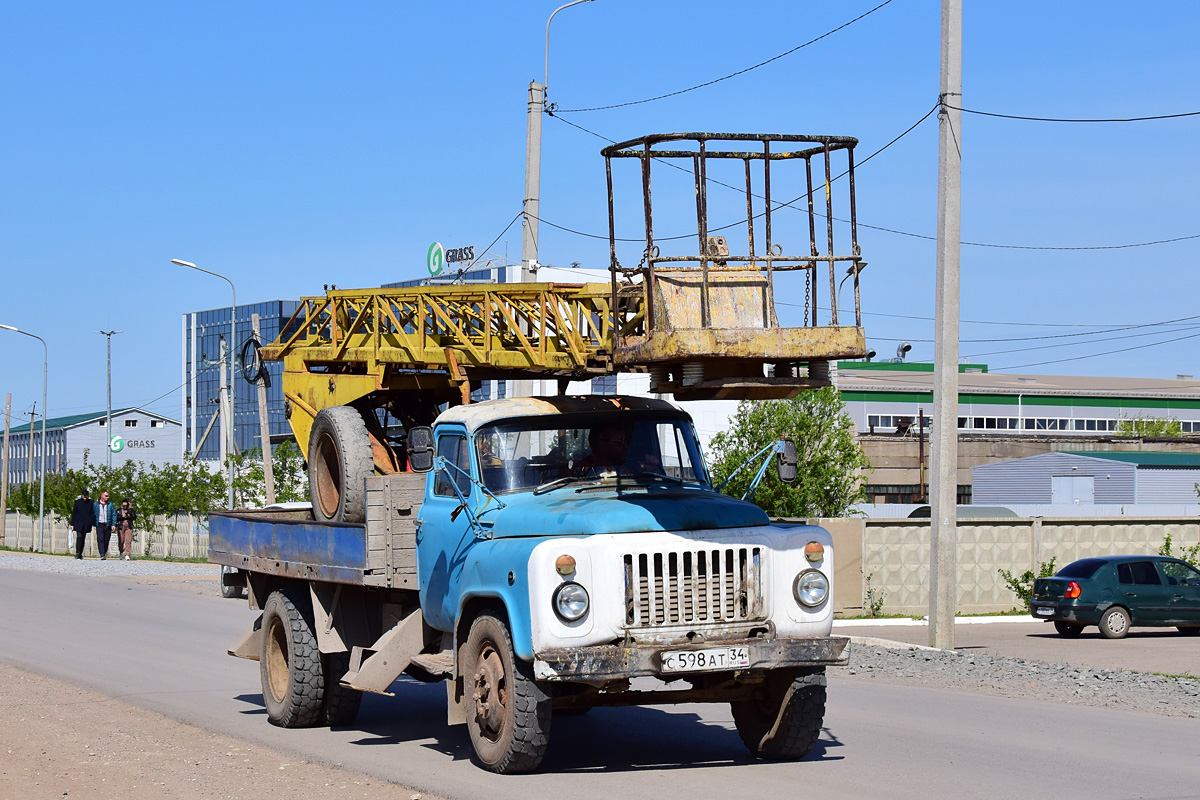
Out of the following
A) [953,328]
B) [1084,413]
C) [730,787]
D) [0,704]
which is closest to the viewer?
[730,787]

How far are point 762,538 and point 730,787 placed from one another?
149 cm

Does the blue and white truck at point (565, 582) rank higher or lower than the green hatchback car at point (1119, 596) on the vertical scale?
higher

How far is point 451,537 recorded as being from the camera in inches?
381

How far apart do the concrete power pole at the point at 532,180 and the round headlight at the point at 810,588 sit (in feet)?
47.6

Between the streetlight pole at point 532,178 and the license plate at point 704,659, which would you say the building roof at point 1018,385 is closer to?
the streetlight pole at point 532,178

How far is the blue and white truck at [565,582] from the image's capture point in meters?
8.44

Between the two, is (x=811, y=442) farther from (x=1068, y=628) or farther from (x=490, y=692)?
(x=490, y=692)

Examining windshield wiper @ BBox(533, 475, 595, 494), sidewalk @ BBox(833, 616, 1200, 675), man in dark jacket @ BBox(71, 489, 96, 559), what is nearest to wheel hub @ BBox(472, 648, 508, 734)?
windshield wiper @ BBox(533, 475, 595, 494)

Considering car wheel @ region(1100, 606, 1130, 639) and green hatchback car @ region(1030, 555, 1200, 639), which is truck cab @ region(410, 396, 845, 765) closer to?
green hatchback car @ region(1030, 555, 1200, 639)

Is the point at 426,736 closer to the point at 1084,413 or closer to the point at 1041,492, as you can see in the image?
the point at 1041,492

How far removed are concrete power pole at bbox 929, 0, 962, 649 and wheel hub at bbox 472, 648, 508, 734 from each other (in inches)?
431

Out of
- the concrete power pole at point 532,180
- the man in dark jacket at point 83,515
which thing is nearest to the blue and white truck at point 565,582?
the concrete power pole at point 532,180

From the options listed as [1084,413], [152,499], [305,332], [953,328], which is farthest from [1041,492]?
[305,332]

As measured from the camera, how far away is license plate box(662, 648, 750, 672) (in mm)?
8438
